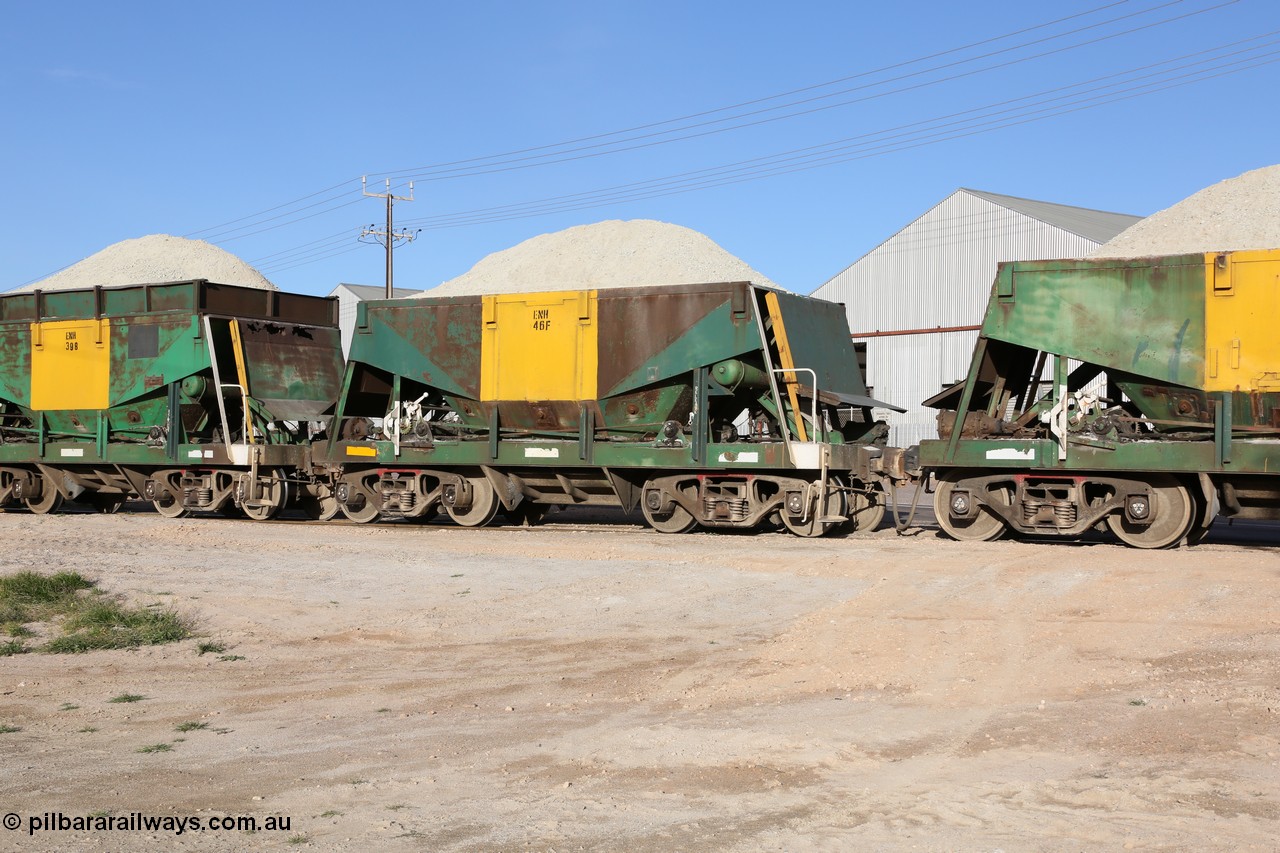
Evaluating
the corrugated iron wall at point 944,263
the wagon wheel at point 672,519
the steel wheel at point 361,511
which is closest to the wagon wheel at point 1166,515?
the wagon wheel at point 672,519

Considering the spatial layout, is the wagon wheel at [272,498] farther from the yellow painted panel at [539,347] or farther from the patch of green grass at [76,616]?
the patch of green grass at [76,616]

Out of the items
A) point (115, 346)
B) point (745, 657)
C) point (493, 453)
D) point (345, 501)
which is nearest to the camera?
point (745, 657)

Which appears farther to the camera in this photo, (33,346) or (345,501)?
(33,346)

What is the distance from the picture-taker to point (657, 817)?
16.7 feet

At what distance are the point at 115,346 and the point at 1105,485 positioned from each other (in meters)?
15.7

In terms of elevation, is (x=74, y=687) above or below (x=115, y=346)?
below

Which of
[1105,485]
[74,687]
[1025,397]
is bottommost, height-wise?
[74,687]

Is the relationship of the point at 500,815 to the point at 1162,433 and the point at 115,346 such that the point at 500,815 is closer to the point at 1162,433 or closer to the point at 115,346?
the point at 1162,433

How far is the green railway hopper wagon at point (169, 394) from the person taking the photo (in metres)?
19.6

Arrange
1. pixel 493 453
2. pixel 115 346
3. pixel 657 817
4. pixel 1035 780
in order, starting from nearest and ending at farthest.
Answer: pixel 657 817 < pixel 1035 780 < pixel 493 453 < pixel 115 346

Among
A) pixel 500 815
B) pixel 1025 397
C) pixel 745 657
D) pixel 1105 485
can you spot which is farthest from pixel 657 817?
pixel 1025 397

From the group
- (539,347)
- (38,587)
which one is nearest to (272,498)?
(539,347)

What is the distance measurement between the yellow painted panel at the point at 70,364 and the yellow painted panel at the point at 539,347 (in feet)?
24.7

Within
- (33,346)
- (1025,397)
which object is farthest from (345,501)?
(1025,397)
